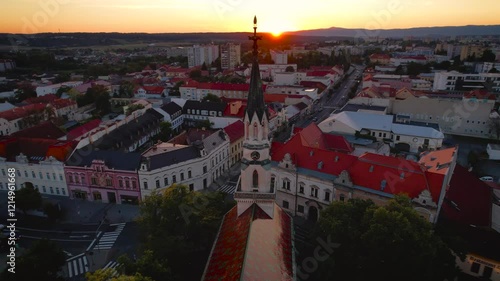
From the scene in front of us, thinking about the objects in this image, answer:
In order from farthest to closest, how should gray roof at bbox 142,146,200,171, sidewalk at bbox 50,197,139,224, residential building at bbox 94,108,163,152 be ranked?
1. residential building at bbox 94,108,163,152
2. gray roof at bbox 142,146,200,171
3. sidewalk at bbox 50,197,139,224

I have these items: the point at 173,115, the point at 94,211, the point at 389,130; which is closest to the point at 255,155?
→ the point at 94,211

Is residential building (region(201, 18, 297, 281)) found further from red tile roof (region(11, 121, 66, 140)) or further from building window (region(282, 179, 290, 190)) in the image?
red tile roof (region(11, 121, 66, 140))

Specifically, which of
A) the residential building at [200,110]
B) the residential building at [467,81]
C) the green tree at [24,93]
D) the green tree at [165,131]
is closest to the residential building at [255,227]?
the green tree at [165,131]

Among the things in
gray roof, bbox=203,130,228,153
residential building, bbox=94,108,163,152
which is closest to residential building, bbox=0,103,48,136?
residential building, bbox=94,108,163,152

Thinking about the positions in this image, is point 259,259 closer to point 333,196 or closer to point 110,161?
point 333,196

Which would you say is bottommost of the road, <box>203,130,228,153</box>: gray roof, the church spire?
the road

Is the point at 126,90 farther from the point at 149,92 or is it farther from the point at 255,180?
the point at 255,180
